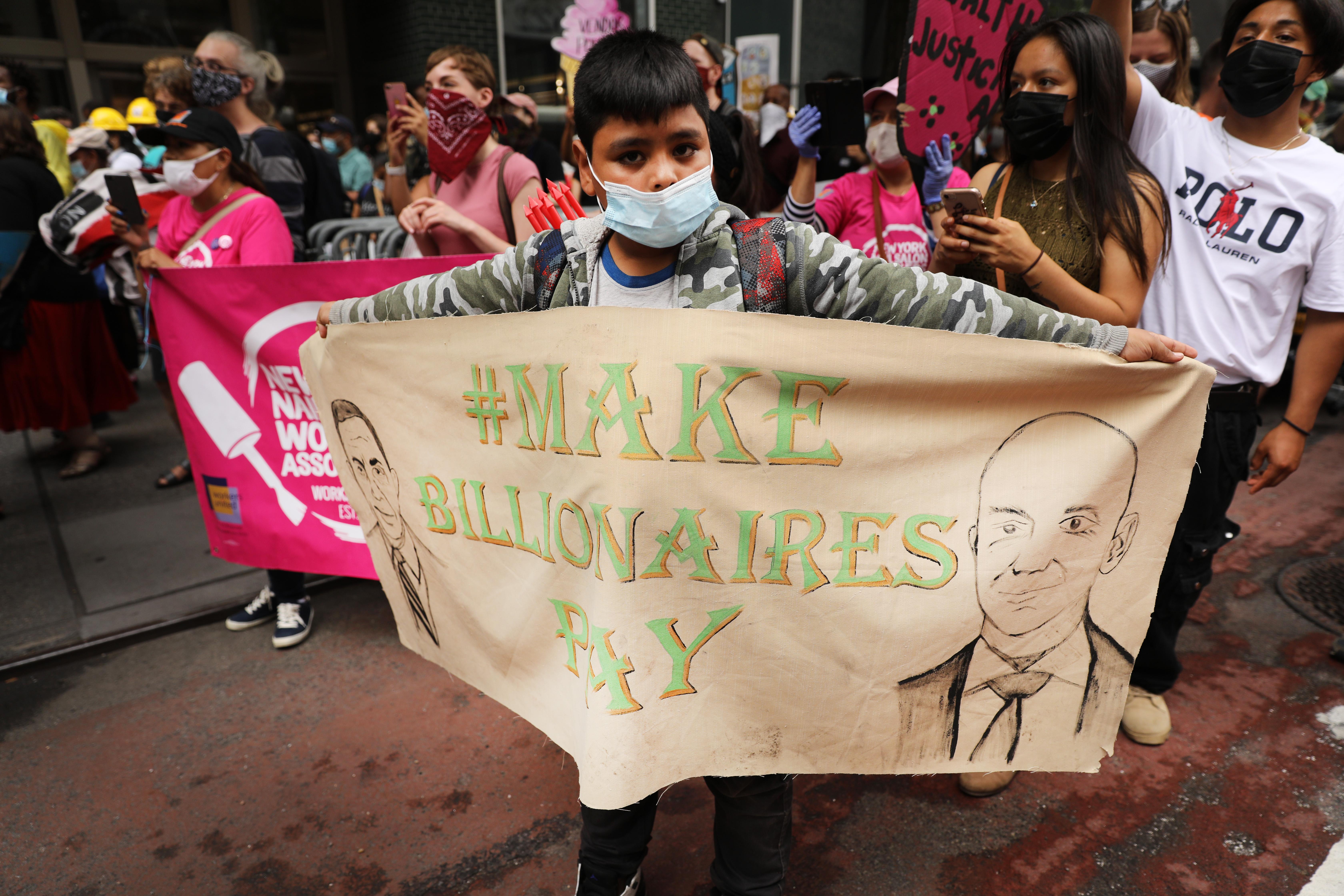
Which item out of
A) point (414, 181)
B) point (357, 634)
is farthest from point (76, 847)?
point (414, 181)

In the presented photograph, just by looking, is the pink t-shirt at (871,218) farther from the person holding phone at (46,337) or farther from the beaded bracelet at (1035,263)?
the person holding phone at (46,337)

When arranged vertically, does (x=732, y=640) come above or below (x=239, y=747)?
above

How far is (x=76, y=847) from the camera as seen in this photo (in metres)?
2.37

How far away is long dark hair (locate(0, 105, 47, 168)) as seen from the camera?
15.1ft

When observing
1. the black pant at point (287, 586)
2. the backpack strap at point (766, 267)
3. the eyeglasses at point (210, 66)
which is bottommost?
the black pant at point (287, 586)

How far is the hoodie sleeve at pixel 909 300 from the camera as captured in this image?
1.52m

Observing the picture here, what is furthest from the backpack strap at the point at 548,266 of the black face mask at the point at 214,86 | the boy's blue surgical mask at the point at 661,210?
the black face mask at the point at 214,86

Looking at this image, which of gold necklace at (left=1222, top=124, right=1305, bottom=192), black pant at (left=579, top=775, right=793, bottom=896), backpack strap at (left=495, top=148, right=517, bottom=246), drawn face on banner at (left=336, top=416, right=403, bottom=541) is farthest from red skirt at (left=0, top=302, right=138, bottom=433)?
gold necklace at (left=1222, top=124, right=1305, bottom=192)

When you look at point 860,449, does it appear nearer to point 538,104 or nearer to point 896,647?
point 896,647

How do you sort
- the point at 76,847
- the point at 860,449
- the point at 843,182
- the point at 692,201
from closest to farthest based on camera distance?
the point at 692,201
the point at 860,449
the point at 76,847
the point at 843,182

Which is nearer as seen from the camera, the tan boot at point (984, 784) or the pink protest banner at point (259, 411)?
the tan boot at point (984, 784)

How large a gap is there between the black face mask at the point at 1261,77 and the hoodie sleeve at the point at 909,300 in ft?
4.16

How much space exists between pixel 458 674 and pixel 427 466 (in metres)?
0.55

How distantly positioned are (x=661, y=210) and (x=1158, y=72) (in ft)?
9.52
